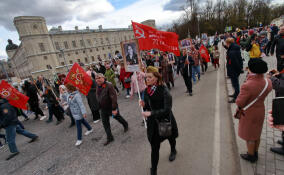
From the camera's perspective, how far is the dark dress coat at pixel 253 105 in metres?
2.18

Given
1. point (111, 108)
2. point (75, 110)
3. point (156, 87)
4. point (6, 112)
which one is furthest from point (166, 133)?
point (6, 112)

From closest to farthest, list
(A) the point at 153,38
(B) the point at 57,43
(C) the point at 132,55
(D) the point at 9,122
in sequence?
(D) the point at 9,122 → (C) the point at 132,55 → (A) the point at 153,38 → (B) the point at 57,43

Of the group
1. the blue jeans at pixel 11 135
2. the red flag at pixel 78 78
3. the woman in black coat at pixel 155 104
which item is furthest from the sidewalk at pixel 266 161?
the blue jeans at pixel 11 135

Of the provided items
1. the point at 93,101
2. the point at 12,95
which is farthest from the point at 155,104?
the point at 12,95

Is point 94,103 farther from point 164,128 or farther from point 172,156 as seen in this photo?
point 164,128

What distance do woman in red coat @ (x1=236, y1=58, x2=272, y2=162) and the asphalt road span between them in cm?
78

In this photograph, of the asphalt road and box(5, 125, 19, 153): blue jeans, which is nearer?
the asphalt road

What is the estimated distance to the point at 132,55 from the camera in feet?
15.8

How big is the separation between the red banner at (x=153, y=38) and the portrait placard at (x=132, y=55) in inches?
15.8

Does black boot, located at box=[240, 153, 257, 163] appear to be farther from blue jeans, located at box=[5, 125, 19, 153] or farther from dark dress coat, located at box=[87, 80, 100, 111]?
blue jeans, located at box=[5, 125, 19, 153]

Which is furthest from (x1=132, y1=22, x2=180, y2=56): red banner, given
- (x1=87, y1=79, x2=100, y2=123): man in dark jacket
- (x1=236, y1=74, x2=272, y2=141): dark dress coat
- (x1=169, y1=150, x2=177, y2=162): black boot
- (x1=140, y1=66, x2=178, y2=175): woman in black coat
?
(x1=236, y1=74, x2=272, y2=141): dark dress coat

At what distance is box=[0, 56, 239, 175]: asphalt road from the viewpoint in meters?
3.00

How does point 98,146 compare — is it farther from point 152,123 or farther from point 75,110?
point 152,123

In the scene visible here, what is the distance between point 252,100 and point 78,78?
5.28 m
